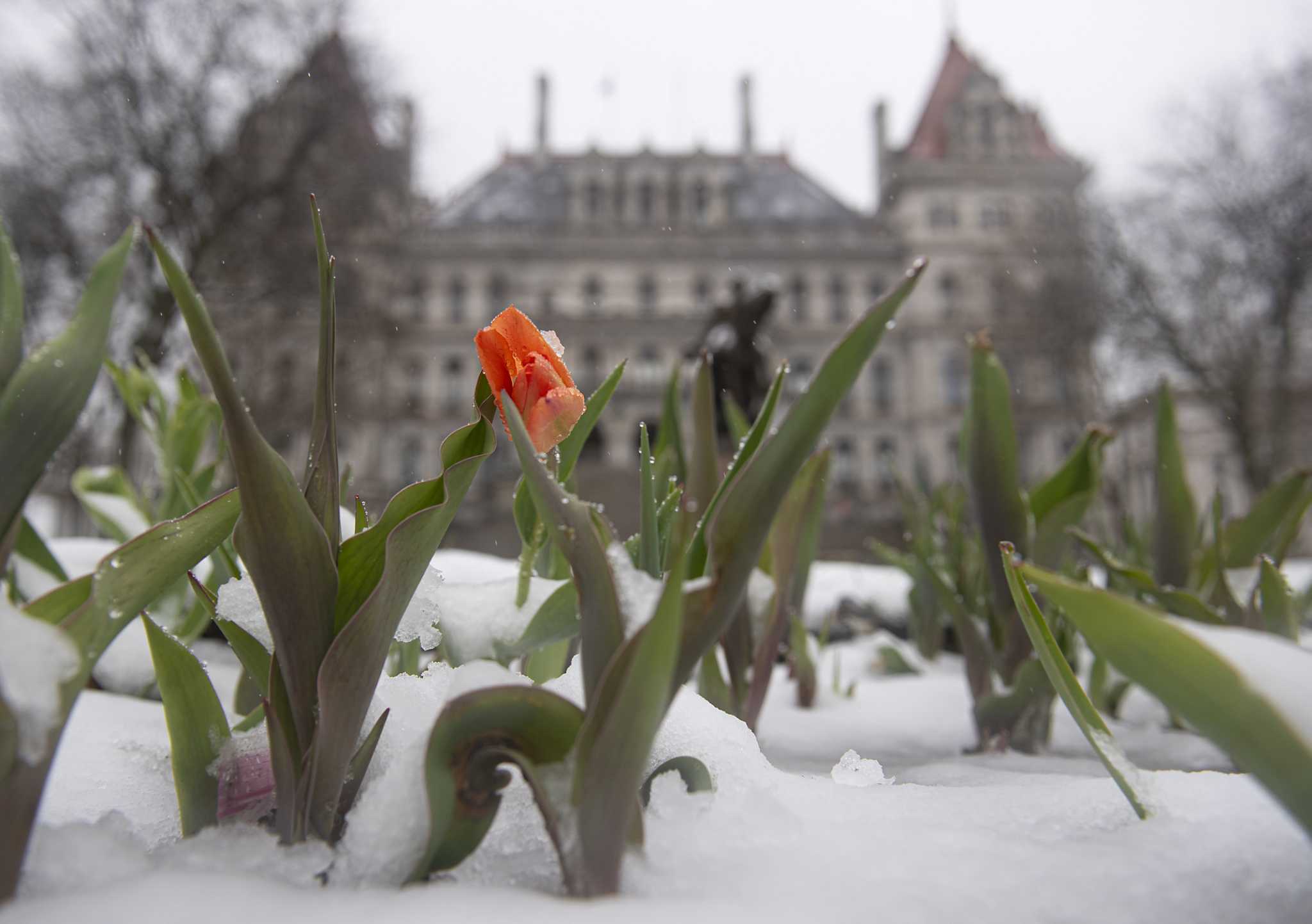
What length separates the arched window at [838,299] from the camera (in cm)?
2306

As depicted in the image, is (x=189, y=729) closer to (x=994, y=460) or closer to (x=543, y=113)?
(x=994, y=460)

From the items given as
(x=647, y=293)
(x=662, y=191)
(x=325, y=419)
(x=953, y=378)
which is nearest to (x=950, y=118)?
(x=953, y=378)

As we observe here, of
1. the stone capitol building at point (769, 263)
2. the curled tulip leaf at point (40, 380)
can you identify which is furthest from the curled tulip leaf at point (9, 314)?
the stone capitol building at point (769, 263)

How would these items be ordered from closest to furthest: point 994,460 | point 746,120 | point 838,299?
point 994,460 → point 838,299 → point 746,120

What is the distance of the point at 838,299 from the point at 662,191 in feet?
18.8

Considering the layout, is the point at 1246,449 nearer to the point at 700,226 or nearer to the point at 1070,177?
the point at 1070,177

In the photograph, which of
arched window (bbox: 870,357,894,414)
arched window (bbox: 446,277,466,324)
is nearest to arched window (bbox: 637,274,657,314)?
arched window (bbox: 446,277,466,324)

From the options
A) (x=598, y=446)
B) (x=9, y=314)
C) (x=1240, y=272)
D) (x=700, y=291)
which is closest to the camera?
(x=9, y=314)

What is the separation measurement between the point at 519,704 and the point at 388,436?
18.0 m

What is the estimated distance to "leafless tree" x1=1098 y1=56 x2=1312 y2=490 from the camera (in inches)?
413

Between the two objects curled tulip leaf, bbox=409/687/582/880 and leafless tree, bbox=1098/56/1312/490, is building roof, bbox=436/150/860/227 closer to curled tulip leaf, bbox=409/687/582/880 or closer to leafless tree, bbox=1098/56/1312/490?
leafless tree, bbox=1098/56/1312/490

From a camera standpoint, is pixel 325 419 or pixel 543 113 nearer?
pixel 325 419

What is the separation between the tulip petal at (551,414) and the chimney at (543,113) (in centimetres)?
2726

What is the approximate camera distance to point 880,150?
24.5 metres
